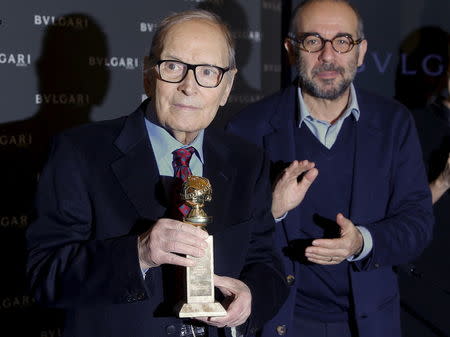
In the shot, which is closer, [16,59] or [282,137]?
[282,137]

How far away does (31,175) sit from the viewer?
10.7ft

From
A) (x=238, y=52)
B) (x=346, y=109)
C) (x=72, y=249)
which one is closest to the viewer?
(x=72, y=249)

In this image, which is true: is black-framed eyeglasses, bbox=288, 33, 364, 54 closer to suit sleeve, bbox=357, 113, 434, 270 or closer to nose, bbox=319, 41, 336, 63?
nose, bbox=319, 41, 336, 63

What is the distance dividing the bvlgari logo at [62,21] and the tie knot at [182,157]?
169cm

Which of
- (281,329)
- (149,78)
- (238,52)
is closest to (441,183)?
(281,329)

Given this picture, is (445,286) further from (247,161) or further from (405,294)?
(247,161)

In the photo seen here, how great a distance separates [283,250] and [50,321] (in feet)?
5.12

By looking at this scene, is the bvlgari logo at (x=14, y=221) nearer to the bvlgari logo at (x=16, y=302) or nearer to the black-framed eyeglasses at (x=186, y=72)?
the bvlgari logo at (x=16, y=302)

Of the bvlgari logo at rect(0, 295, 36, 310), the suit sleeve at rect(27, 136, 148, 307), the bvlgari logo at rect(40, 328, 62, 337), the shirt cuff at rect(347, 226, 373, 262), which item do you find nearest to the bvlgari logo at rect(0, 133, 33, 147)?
the bvlgari logo at rect(0, 295, 36, 310)

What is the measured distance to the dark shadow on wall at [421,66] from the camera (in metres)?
3.82

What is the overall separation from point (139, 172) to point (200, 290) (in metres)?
0.42

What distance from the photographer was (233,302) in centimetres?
A: 172

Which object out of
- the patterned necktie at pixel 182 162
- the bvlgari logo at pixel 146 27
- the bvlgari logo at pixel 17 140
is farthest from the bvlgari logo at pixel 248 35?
the patterned necktie at pixel 182 162

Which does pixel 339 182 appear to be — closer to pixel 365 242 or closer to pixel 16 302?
pixel 365 242
